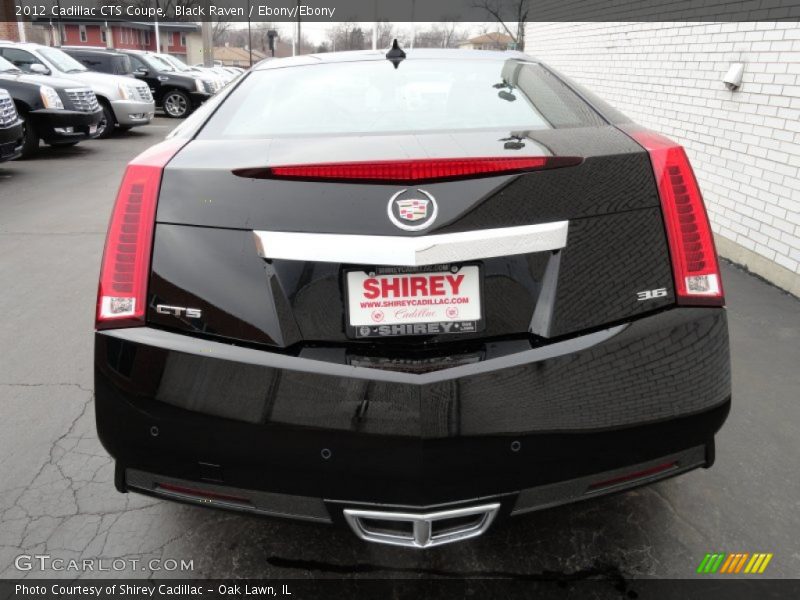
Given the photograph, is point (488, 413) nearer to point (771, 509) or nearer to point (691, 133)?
point (771, 509)

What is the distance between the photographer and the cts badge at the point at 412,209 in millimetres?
1634

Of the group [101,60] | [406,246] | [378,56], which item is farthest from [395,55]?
[101,60]

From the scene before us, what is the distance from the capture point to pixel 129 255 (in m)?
1.77

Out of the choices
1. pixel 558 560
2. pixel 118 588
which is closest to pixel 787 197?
pixel 558 560

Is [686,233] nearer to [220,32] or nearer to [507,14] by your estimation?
[507,14]

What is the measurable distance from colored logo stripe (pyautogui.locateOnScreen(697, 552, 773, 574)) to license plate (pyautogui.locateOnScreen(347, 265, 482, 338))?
1243 mm

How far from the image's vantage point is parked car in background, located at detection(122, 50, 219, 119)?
18.9m

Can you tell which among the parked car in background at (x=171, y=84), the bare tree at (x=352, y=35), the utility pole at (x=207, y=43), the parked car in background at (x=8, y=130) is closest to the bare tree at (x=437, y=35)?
the bare tree at (x=352, y=35)

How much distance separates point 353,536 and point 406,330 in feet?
2.74

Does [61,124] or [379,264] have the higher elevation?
[379,264]

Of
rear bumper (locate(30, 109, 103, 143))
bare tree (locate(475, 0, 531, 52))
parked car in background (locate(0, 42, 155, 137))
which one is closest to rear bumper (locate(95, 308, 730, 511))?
rear bumper (locate(30, 109, 103, 143))

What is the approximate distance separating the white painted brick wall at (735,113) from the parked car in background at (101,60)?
14267 mm

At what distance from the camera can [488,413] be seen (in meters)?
1.65

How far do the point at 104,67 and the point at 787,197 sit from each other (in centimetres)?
1713
